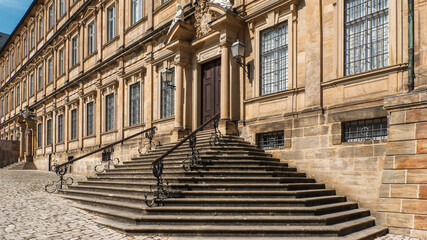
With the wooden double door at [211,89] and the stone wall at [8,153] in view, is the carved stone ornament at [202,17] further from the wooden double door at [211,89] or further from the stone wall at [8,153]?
the stone wall at [8,153]

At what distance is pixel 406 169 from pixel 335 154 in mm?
1916

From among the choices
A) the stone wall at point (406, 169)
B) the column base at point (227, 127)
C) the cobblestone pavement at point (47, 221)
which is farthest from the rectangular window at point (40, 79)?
the stone wall at point (406, 169)

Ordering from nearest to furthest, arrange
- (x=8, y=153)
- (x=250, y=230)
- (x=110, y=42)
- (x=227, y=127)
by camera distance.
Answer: (x=250, y=230) < (x=227, y=127) < (x=110, y=42) < (x=8, y=153)

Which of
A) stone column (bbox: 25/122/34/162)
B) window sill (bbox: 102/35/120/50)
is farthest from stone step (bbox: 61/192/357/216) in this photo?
stone column (bbox: 25/122/34/162)

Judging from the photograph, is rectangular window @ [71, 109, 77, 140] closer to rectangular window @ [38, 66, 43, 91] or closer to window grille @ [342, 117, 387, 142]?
rectangular window @ [38, 66, 43, 91]

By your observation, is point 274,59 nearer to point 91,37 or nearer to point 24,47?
point 91,37

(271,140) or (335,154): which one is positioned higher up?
(271,140)

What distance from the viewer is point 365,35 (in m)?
8.39

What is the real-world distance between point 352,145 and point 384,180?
132cm

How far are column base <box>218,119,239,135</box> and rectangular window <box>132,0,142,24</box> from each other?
8.36 meters

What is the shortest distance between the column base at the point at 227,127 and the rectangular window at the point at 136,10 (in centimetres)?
836

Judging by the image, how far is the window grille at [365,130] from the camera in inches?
305

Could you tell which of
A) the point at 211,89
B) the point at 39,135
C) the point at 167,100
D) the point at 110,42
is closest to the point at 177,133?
the point at 211,89

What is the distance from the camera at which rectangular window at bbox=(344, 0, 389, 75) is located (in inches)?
317
